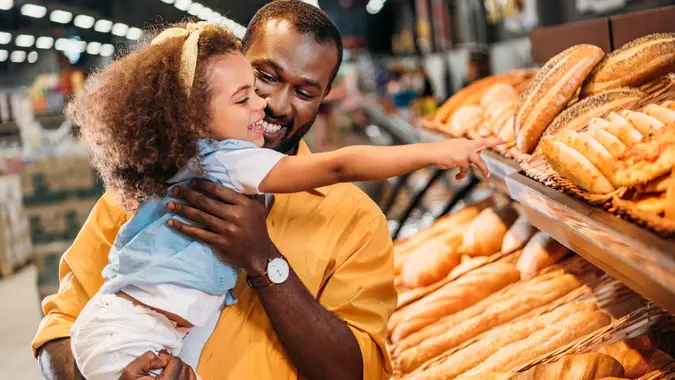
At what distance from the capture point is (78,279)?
185 centimetres

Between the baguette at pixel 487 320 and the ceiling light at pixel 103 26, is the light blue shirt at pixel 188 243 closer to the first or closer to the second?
the baguette at pixel 487 320

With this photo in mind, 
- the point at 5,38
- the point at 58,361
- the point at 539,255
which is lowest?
the point at 539,255

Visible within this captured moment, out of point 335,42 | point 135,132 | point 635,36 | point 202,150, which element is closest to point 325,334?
point 202,150

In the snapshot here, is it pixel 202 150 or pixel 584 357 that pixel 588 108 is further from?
pixel 202 150

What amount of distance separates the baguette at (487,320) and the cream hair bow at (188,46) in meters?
1.09

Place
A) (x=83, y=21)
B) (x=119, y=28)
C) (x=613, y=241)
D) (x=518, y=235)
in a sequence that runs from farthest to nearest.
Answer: (x=83, y=21) < (x=119, y=28) < (x=518, y=235) < (x=613, y=241)

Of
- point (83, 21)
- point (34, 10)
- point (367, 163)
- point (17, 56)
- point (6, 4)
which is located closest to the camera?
point (367, 163)

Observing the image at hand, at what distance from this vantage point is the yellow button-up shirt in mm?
1701

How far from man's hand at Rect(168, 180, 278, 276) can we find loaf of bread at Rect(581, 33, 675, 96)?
0.98m

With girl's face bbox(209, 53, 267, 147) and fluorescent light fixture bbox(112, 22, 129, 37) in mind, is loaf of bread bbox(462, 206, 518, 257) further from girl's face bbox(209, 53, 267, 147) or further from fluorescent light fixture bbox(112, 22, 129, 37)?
fluorescent light fixture bbox(112, 22, 129, 37)

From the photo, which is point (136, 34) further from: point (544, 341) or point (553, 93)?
point (544, 341)

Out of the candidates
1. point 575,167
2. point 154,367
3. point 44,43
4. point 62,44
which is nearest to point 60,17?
point 62,44

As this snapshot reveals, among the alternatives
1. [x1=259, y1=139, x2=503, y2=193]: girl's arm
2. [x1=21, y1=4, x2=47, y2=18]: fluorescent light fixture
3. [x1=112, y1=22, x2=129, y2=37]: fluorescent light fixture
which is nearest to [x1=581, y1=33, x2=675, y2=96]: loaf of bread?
[x1=259, y1=139, x2=503, y2=193]: girl's arm

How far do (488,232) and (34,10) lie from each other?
522 centimetres
